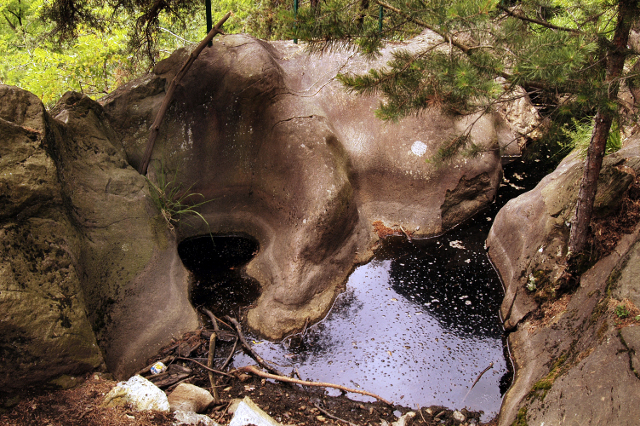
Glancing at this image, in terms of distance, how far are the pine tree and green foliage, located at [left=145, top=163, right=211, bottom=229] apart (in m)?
2.91

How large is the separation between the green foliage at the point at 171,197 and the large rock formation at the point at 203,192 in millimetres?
74

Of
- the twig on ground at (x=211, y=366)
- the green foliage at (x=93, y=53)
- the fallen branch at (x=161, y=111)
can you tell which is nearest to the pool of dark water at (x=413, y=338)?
the twig on ground at (x=211, y=366)

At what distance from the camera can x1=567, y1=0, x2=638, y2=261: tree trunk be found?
9.45 feet

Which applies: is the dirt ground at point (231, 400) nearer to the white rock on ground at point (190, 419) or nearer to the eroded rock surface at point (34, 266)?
the white rock on ground at point (190, 419)

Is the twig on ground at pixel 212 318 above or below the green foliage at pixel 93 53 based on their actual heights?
below

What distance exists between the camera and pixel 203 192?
6105 millimetres

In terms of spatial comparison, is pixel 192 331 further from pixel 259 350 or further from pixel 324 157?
pixel 324 157

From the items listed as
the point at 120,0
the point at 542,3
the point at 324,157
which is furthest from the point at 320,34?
the point at 120,0

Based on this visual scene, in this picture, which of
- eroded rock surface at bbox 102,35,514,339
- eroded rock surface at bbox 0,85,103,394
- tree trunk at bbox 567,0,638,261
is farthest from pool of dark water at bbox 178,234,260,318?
tree trunk at bbox 567,0,638,261

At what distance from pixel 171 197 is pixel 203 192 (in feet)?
1.80

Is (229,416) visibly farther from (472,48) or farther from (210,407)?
(472,48)

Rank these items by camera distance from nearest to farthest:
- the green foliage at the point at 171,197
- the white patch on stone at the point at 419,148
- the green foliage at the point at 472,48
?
1. the green foliage at the point at 472,48
2. the green foliage at the point at 171,197
3. the white patch on stone at the point at 419,148

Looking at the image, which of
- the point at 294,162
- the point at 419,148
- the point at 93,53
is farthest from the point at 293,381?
the point at 93,53

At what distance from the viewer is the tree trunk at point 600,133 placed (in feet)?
9.45
